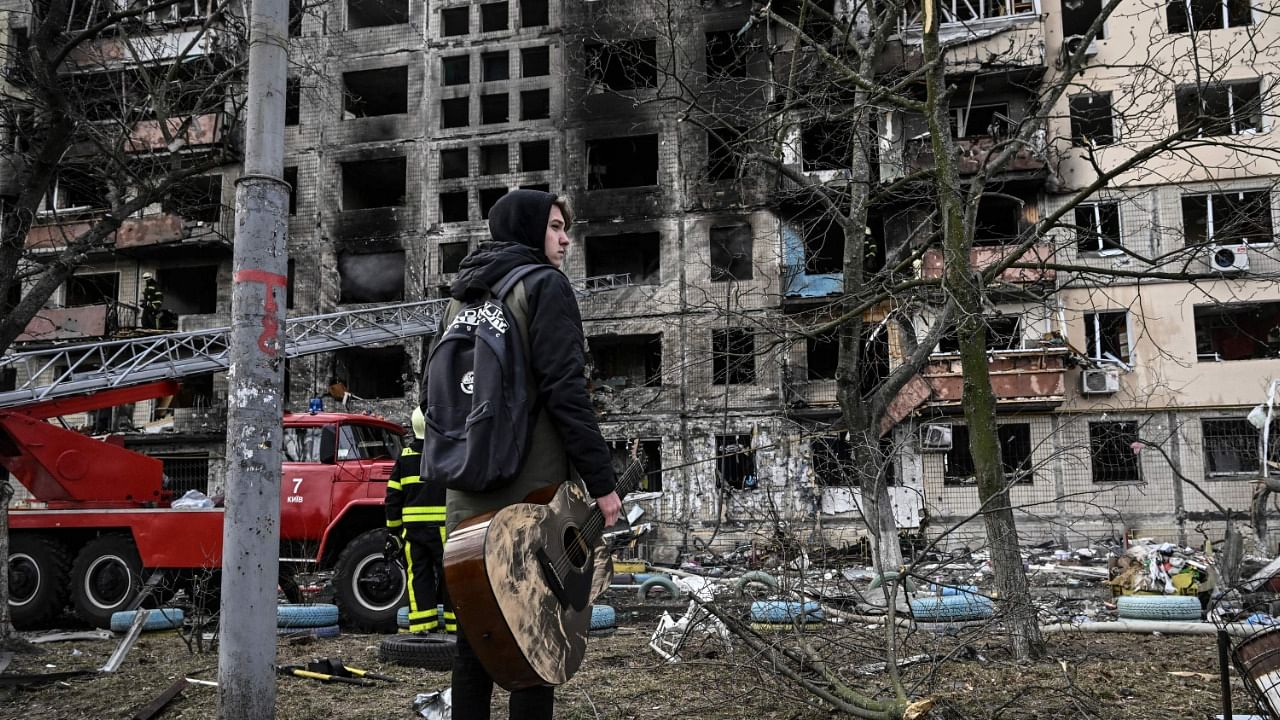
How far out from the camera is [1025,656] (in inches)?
222

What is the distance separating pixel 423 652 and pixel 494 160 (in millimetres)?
25146

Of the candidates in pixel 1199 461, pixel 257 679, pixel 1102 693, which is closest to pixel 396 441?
pixel 257 679

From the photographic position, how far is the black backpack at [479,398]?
277 centimetres

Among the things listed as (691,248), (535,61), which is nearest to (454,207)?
(535,61)

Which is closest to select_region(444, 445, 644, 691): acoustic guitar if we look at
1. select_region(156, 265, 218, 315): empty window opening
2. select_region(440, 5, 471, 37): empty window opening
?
select_region(440, 5, 471, 37): empty window opening

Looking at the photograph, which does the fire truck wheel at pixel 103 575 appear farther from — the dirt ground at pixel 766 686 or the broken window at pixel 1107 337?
the broken window at pixel 1107 337

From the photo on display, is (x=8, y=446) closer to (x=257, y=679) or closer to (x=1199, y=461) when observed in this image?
(x=257, y=679)

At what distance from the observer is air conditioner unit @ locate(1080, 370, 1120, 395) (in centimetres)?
2311

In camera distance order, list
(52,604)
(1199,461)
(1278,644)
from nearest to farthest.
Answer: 1. (1278,644)
2. (52,604)
3. (1199,461)

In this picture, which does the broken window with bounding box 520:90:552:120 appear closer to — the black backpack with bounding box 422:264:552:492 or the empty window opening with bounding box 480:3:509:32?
the empty window opening with bounding box 480:3:509:32

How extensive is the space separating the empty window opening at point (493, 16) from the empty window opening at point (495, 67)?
1080 millimetres

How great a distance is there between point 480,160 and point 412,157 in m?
2.27

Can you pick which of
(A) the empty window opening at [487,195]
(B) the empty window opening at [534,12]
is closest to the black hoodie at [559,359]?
(A) the empty window opening at [487,195]

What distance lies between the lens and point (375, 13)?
3169cm
